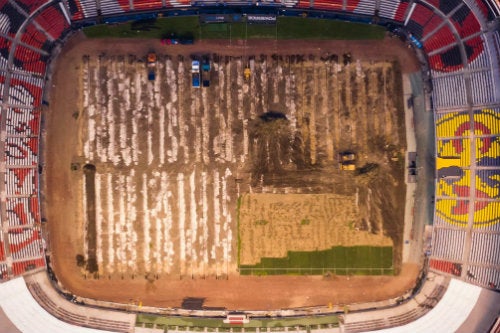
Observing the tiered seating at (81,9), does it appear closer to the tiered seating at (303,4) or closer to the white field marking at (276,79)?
the white field marking at (276,79)

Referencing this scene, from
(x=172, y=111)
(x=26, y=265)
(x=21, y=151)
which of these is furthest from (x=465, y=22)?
(x=26, y=265)

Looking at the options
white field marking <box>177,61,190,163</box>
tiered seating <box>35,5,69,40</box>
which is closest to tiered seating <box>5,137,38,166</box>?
tiered seating <box>35,5,69,40</box>

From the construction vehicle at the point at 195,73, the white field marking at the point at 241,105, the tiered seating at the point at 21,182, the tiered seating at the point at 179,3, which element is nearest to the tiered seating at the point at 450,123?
the white field marking at the point at 241,105

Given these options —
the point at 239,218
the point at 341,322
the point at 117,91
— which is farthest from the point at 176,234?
the point at 341,322

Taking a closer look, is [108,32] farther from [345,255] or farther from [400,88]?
[345,255]

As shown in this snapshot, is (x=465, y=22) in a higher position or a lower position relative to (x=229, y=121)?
higher

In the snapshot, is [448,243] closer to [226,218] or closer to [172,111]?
[226,218]
